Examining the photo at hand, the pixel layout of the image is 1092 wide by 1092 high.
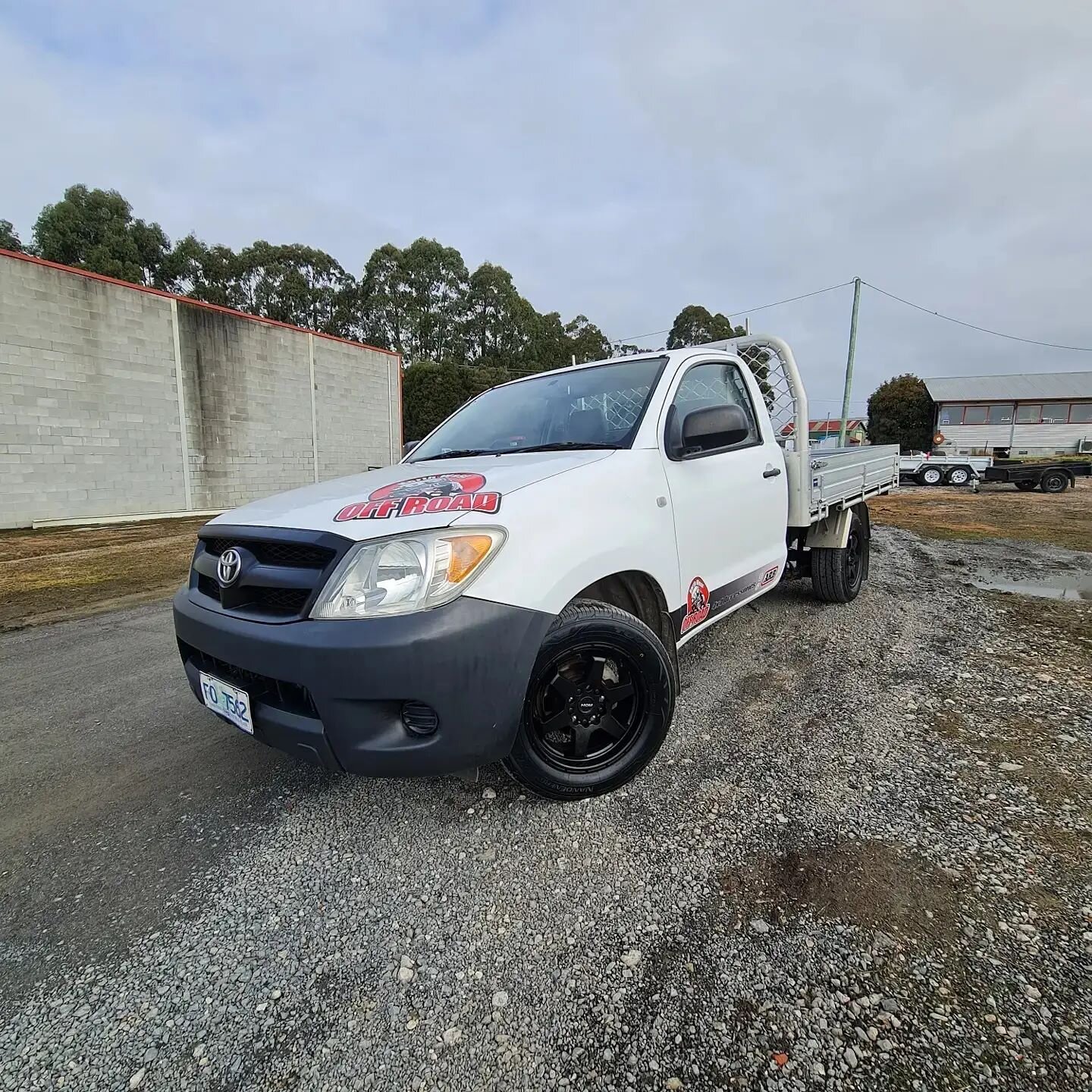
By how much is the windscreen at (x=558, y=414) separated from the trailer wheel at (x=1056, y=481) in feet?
67.3

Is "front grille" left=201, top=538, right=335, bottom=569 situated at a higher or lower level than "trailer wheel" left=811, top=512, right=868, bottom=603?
higher

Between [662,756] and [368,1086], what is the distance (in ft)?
5.15

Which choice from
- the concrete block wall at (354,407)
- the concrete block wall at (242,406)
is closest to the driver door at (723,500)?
the concrete block wall at (242,406)

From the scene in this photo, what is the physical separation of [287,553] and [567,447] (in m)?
1.26

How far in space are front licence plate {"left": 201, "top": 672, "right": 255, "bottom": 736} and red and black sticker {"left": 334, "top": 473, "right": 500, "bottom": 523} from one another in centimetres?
66

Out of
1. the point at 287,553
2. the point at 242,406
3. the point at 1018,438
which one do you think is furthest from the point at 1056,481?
the point at 1018,438

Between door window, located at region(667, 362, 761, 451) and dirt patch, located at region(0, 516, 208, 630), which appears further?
dirt patch, located at region(0, 516, 208, 630)

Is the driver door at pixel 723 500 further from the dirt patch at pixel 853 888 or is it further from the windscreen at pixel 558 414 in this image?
the dirt patch at pixel 853 888

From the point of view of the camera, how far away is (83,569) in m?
7.14

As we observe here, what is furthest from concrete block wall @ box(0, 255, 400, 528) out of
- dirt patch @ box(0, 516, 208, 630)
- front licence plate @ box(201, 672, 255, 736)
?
front licence plate @ box(201, 672, 255, 736)

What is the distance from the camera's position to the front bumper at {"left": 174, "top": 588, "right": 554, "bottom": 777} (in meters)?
1.62

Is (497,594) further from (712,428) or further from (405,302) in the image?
(405,302)

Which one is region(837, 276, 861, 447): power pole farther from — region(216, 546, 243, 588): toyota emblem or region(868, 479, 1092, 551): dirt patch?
region(216, 546, 243, 588): toyota emblem

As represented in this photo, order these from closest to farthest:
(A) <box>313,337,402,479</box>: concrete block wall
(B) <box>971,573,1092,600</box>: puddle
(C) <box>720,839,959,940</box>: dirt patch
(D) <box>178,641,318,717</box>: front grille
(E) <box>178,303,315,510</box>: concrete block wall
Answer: (C) <box>720,839,959,940</box>: dirt patch → (D) <box>178,641,318,717</box>: front grille → (B) <box>971,573,1092,600</box>: puddle → (E) <box>178,303,315,510</box>: concrete block wall → (A) <box>313,337,402,479</box>: concrete block wall
